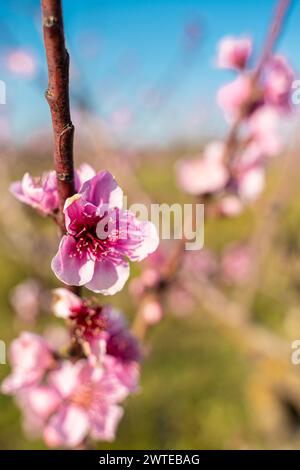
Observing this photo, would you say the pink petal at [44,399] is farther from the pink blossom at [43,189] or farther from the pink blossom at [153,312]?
the pink blossom at [43,189]

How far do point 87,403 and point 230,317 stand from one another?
0.86 metres

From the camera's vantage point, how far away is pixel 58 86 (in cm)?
42

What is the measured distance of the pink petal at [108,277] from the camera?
0.53 meters

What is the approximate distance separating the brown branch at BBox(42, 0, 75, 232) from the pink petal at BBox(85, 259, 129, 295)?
133 millimetres

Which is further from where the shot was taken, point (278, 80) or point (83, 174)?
point (278, 80)

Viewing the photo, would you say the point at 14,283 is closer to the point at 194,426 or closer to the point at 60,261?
the point at 194,426

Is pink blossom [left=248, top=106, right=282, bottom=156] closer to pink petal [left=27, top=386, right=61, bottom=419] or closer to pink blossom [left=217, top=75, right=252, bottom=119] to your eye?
pink blossom [left=217, top=75, right=252, bottom=119]

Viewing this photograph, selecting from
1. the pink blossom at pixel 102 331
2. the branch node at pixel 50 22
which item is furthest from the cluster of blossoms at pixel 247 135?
the branch node at pixel 50 22

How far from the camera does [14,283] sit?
14.9ft

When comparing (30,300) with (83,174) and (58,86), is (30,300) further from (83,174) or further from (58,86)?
(58,86)

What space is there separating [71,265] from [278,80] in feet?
2.68

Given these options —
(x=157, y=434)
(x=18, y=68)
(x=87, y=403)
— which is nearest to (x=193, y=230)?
(x=87, y=403)

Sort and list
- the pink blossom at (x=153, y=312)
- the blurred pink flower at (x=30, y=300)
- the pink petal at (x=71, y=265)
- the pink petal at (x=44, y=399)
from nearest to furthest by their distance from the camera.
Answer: the pink petal at (x=71, y=265), the pink petal at (x=44, y=399), the pink blossom at (x=153, y=312), the blurred pink flower at (x=30, y=300)

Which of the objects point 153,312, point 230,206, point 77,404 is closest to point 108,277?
point 77,404
